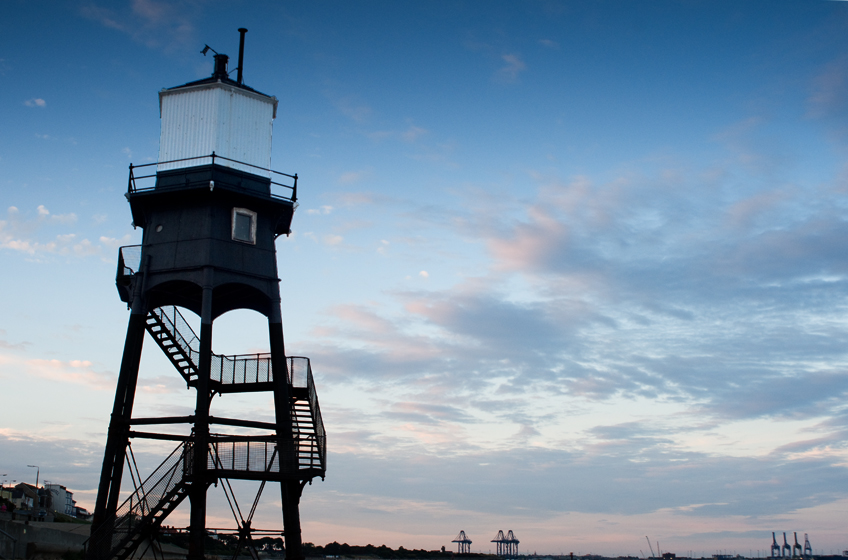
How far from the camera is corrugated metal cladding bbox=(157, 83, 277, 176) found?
32.0m

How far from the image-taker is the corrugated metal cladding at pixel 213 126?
3195cm

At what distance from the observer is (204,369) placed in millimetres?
28188

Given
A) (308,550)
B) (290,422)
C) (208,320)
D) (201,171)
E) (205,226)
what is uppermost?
(201,171)

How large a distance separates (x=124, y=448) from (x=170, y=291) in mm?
6579

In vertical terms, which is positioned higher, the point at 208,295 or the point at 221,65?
the point at 221,65

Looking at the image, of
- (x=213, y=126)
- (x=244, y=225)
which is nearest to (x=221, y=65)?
(x=213, y=126)

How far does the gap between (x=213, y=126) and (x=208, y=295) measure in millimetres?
7311

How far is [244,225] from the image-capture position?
104 ft

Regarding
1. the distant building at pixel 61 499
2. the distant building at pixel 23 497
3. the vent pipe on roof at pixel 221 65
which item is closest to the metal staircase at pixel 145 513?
the vent pipe on roof at pixel 221 65

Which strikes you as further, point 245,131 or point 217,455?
point 245,131

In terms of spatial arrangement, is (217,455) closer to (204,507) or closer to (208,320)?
(204,507)

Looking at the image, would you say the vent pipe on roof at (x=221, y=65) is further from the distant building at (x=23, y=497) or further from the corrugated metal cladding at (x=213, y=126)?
the distant building at (x=23, y=497)

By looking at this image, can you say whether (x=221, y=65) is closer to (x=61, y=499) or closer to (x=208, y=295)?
(x=208, y=295)

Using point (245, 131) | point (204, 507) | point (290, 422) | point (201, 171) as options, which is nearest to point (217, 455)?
point (204, 507)
